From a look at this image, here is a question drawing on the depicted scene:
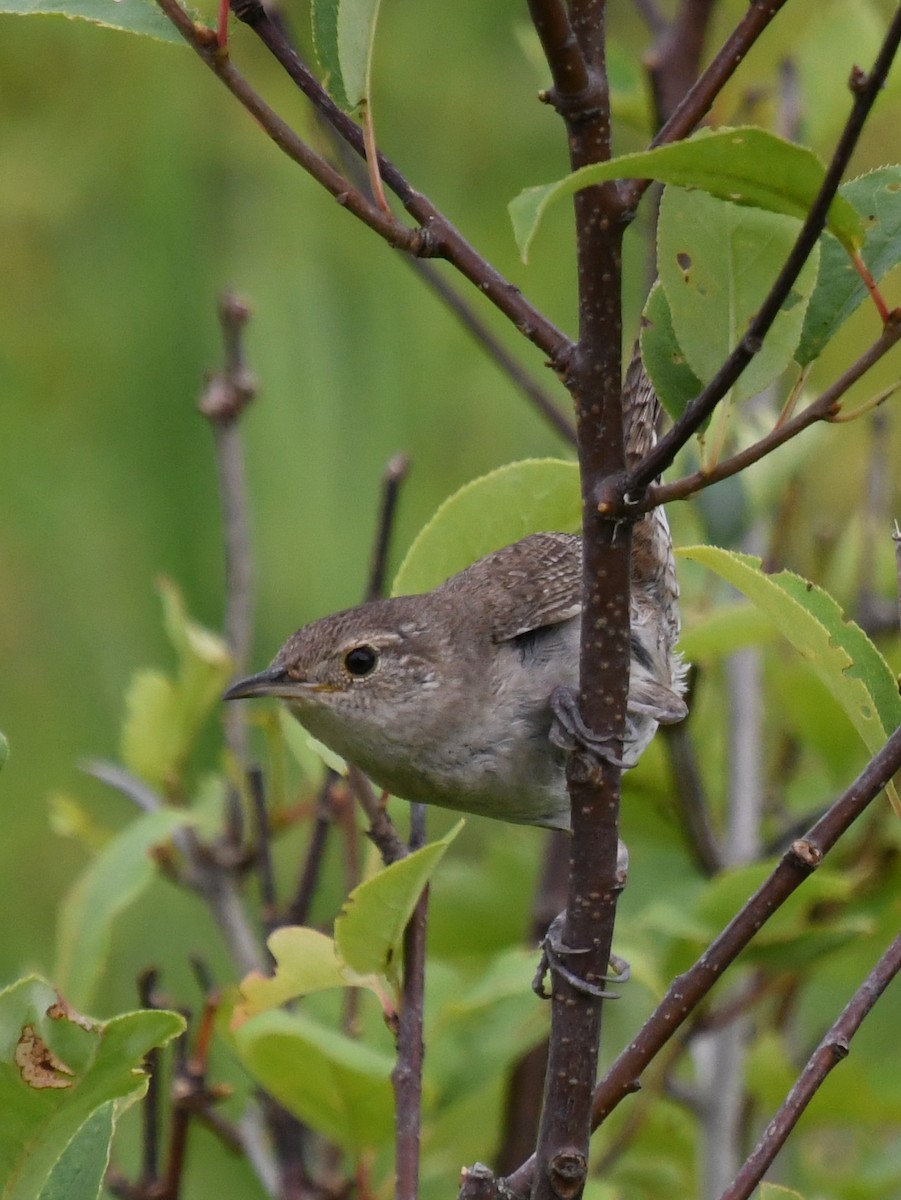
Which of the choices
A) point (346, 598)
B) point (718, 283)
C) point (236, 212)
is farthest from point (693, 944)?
point (236, 212)

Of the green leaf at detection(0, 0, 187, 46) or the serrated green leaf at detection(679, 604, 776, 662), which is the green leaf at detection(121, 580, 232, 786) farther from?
the green leaf at detection(0, 0, 187, 46)

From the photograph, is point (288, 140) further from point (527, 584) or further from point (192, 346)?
point (192, 346)

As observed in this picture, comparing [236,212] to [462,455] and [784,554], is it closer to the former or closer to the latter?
[462,455]

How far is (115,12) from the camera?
1.51 metres

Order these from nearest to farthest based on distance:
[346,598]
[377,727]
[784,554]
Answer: [377,727]
[784,554]
[346,598]

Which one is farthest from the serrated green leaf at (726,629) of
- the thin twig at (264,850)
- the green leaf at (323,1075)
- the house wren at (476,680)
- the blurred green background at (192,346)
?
the blurred green background at (192,346)

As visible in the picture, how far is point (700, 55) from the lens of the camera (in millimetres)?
3406

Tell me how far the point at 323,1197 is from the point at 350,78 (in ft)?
5.37

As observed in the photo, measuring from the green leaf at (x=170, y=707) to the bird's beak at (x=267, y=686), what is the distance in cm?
39

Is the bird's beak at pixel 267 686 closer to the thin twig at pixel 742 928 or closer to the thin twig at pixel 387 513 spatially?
the thin twig at pixel 387 513

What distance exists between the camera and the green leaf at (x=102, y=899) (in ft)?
8.15

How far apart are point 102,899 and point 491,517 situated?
92cm

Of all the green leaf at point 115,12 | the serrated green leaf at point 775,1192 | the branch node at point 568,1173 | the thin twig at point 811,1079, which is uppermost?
the green leaf at point 115,12

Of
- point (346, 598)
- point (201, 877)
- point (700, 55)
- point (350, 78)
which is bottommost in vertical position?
point (201, 877)
